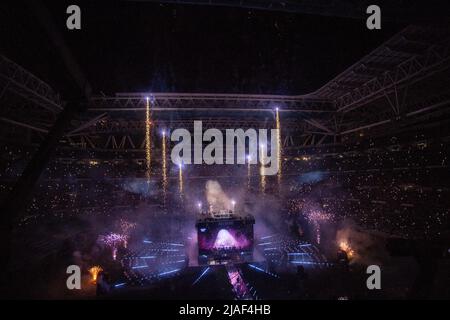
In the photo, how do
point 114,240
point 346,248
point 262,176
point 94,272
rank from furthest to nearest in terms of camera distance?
point 262,176
point 114,240
point 346,248
point 94,272

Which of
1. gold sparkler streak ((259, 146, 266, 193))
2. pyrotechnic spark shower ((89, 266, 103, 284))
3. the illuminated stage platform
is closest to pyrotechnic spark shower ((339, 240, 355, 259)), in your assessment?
the illuminated stage platform

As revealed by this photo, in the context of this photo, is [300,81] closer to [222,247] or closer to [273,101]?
[273,101]

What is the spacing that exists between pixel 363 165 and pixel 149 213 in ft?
51.3

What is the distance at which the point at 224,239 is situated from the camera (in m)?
12.9

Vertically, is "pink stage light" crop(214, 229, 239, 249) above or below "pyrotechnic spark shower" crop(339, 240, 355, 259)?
above

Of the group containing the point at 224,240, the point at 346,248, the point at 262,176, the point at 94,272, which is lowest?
the point at 94,272

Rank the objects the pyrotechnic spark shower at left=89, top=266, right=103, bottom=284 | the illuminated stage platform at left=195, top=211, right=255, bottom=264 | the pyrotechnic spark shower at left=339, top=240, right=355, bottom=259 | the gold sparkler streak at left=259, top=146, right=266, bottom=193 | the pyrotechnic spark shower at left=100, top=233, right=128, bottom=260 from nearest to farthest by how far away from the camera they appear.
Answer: the pyrotechnic spark shower at left=89, top=266, right=103, bottom=284 → the pyrotechnic spark shower at left=339, top=240, right=355, bottom=259 → the illuminated stage platform at left=195, top=211, right=255, bottom=264 → the pyrotechnic spark shower at left=100, top=233, right=128, bottom=260 → the gold sparkler streak at left=259, top=146, right=266, bottom=193

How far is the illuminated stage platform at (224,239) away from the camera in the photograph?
12711 mm

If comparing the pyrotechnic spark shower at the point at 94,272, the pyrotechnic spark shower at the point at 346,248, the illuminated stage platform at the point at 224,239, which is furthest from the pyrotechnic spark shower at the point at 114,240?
the pyrotechnic spark shower at the point at 346,248

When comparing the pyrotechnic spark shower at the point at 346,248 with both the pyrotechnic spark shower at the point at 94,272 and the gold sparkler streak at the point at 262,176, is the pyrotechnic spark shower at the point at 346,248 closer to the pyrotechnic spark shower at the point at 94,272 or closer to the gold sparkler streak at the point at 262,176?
the gold sparkler streak at the point at 262,176

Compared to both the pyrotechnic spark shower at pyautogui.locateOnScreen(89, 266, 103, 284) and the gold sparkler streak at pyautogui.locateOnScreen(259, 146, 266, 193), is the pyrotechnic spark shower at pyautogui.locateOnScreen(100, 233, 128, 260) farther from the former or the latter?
the gold sparkler streak at pyautogui.locateOnScreen(259, 146, 266, 193)

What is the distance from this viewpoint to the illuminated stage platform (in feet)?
41.7

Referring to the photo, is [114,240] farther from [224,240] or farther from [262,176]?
[262,176]

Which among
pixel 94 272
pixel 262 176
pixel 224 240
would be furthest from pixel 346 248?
pixel 262 176
